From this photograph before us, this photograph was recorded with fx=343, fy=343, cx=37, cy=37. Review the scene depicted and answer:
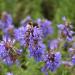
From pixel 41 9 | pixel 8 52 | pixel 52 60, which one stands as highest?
pixel 41 9

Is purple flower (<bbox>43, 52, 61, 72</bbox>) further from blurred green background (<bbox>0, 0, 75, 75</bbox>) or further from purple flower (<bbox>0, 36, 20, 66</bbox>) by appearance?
blurred green background (<bbox>0, 0, 75, 75</bbox>)

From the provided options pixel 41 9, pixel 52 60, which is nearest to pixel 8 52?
pixel 52 60

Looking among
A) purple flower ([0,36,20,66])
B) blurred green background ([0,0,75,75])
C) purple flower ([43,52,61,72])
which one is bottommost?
purple flower ([43,52,61,72])

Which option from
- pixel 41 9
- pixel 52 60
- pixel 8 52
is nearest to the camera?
pixel 8 52

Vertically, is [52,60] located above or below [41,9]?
below

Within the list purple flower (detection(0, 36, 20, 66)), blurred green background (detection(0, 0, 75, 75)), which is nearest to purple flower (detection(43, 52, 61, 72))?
purple flower (detection(0, 36, 20, 66))

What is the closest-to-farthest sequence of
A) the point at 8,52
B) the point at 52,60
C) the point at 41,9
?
the point at 8,52
the point at 52,60
the point at 41,9

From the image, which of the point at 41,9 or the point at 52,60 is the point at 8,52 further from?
the point at 41,9

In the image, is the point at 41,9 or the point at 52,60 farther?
the point at 41,9

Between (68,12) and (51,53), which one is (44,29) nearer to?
(51,53)

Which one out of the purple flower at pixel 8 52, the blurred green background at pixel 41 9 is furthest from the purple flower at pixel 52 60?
the blurred green background at pixel 41 9

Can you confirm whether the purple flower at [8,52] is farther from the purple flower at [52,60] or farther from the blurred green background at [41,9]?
the blurred green background at [41,9]
